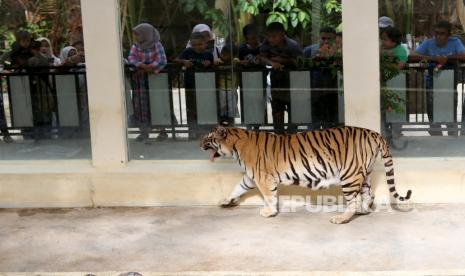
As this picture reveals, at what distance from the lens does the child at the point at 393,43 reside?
7570 mm

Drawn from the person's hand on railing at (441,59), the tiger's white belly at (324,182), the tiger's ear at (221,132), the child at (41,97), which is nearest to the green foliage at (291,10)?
the person's hand on railing at (441,59)

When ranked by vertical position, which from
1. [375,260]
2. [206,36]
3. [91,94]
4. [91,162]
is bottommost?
[375,260]

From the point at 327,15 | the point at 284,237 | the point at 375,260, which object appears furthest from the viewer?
the point at 327,15

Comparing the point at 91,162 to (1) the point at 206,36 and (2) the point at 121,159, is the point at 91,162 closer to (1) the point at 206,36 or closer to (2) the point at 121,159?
(2) the point at 121,159

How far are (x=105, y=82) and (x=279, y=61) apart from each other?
1673 millimetres

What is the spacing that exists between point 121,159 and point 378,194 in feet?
8.12

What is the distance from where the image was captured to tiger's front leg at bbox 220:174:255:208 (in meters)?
7.54

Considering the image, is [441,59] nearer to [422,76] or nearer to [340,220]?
[422,76]

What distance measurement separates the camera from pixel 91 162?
8.00 m

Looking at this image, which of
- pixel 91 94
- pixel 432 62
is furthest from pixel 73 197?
pixel 432 62

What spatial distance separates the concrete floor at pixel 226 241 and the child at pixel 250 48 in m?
1.40

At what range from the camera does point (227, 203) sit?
769 centimetres

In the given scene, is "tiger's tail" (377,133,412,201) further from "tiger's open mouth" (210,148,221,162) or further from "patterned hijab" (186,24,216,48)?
"patterned hijab" (186,24,216,48)

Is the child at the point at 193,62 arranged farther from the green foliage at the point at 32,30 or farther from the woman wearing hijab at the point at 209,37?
the green foliage at the point at 32,30
